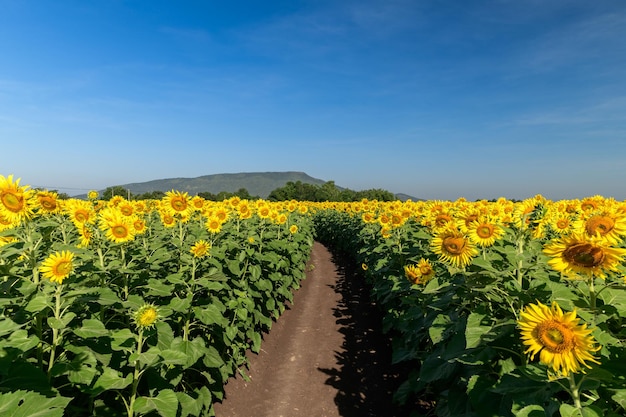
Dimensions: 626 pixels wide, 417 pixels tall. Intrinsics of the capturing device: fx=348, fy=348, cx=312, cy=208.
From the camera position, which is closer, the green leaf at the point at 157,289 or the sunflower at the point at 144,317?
the sunflower at the point at 144,317

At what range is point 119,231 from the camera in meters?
4.80

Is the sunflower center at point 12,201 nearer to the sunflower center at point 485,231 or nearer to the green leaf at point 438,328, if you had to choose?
the green leaf at point 438,328

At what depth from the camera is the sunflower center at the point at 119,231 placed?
4.78 m

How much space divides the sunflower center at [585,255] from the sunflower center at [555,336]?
0.64 m

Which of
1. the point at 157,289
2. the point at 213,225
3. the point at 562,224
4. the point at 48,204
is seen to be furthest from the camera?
the point at 213,225

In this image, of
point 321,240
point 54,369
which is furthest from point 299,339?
point 321,240

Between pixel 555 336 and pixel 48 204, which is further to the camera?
pixel 48 204

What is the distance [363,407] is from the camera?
6262mm

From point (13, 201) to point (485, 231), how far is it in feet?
17.7

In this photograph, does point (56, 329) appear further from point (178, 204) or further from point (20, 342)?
point (178, 204)

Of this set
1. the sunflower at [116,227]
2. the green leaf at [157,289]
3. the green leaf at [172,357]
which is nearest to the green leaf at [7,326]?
the green leaf at [172,357]

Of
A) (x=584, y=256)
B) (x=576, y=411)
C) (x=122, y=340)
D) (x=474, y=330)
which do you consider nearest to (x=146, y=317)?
(x=122, y=340)

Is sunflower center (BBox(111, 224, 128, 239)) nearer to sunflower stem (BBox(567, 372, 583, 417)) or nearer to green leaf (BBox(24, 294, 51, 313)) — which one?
green leaf (BBox(24, 294, 51, 313))

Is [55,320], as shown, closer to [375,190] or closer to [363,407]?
[363,407]
